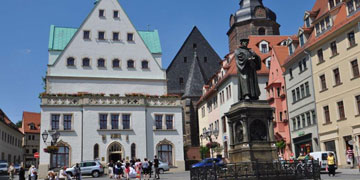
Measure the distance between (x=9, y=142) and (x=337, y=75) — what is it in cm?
5432

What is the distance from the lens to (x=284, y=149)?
44875 millimetres

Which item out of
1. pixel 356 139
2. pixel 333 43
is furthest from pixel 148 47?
pixel 356 139

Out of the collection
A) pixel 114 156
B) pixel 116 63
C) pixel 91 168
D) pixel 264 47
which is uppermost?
pixel 264 47

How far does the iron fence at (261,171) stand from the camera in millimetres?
14383

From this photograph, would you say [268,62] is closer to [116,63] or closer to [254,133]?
[116,63]

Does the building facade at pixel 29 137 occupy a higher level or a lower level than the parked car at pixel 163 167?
higher

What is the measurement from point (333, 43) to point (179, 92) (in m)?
38.3

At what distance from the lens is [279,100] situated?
4616 cm

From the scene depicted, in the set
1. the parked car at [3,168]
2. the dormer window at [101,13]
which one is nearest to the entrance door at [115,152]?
the dormer window at [101,13]

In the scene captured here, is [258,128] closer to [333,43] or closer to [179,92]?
[333,43]

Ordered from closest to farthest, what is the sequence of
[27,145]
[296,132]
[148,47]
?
[296,132] < [148,47] < [27,145]

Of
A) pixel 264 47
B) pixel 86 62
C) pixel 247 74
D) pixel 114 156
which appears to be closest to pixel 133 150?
pixel 114 156

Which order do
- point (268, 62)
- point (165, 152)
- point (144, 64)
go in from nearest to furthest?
point (165, 152) < point (144, 64) < point (268, 62)

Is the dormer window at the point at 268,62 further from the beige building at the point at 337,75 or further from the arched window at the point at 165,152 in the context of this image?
the arched window at the point at 165,152
